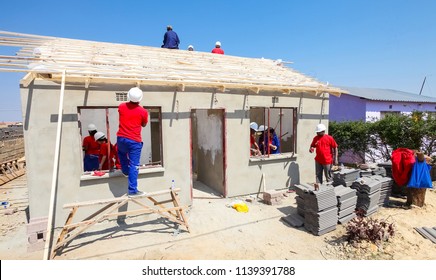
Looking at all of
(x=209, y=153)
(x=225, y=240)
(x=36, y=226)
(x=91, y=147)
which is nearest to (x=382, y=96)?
(x=209, y=153)

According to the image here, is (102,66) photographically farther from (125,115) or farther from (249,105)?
(249,105)

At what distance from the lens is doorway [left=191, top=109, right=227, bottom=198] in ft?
25.6

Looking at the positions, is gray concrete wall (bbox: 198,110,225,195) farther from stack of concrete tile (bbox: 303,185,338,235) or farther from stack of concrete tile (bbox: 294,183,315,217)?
stack of concrete tile (bbox: 303,185,338,235)

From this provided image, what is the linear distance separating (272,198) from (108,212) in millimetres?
4462

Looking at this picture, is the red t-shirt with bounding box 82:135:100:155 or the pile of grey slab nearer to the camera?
the pile of grey slab

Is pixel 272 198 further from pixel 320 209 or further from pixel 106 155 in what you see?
pixel 106 155

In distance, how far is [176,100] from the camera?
6625mm

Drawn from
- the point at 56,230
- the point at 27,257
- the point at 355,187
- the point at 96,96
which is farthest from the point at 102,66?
the point at 355,187

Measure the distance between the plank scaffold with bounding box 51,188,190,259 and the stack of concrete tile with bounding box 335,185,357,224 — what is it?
363 centimetres

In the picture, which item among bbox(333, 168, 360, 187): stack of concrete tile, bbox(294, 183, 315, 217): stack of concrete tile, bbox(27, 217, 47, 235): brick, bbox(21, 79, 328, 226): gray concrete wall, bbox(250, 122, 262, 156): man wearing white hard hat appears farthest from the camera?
bbox(250, 122, 262, 156): man wearing white hard hat

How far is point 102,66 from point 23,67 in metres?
1.73

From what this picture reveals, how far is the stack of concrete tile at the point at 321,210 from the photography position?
213 inches

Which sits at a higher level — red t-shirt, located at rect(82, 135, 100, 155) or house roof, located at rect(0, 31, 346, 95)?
house roof, located at rect(0, 31, 346, 95)

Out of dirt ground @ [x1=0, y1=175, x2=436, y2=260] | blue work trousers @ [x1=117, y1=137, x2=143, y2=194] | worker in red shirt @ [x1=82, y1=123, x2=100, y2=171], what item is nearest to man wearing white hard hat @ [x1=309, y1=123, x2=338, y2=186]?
dirt ground @ [x1=0, y1=175, x2=436, y2=260]
